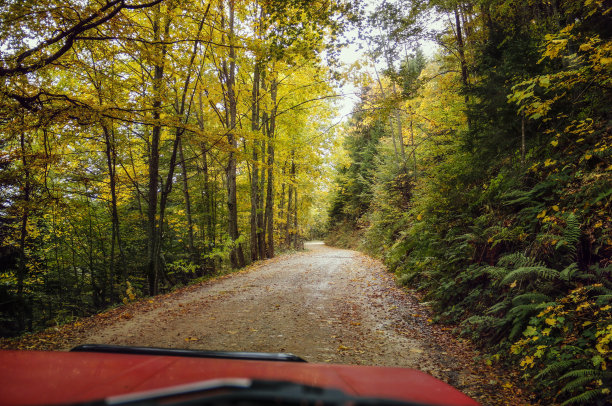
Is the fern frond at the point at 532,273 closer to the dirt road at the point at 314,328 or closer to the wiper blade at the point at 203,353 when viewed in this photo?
the dirt road at the point at 314,328

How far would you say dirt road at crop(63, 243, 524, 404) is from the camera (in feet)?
14.8

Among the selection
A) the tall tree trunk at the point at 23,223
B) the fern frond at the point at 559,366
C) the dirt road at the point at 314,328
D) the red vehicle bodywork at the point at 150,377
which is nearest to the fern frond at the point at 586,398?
the fern frond at the point at 559,366

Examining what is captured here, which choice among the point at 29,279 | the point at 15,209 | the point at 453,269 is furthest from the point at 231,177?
the point at 453,269

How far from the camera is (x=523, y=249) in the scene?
5242 mm

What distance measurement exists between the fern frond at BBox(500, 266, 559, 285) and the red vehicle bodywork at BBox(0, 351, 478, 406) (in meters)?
3.77

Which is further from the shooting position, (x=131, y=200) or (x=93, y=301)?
(x=131, y=200)

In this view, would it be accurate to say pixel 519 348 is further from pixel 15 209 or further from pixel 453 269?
pixel 15 209

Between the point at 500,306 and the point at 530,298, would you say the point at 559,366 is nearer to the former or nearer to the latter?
the point at 530,298

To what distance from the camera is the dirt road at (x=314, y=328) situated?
4.52 meters

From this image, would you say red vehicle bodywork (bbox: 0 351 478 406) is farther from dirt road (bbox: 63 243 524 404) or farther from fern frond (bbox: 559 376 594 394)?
dirt road (bbox: 63 243 524 404)

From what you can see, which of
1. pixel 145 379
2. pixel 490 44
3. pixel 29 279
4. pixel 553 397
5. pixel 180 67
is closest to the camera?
pixel 145 379

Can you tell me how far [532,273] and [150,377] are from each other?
529cm

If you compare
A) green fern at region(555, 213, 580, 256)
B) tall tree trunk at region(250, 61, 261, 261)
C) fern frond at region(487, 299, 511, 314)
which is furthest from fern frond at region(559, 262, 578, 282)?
tall tree trunk at region(250, 61, 261, 261)

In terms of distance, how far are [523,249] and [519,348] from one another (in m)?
2.08
